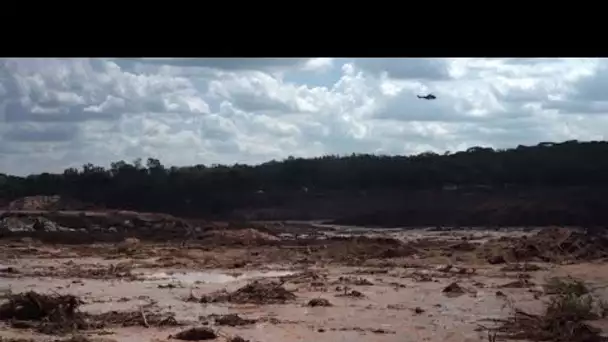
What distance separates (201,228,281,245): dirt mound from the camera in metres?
26.5

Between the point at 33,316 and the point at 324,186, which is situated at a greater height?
the point at 324,186

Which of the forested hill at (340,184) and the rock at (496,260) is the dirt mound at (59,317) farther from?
the forested hill at (340,184)

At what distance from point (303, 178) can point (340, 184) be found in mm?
1920

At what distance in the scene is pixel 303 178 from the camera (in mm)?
30734

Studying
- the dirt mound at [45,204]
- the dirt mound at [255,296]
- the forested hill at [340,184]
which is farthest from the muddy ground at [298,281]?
the dirt mound at [45,204]

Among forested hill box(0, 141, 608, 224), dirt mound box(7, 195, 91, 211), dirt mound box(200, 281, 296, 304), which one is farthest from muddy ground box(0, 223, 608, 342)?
dirt mound box(7, 195, 91, 211)

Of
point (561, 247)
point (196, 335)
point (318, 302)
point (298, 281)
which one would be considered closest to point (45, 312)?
point (196, 335)

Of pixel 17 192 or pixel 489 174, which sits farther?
pixel 489 174

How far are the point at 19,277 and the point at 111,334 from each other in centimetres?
752

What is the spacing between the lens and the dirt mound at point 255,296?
14.4 metres

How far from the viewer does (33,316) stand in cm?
1245
